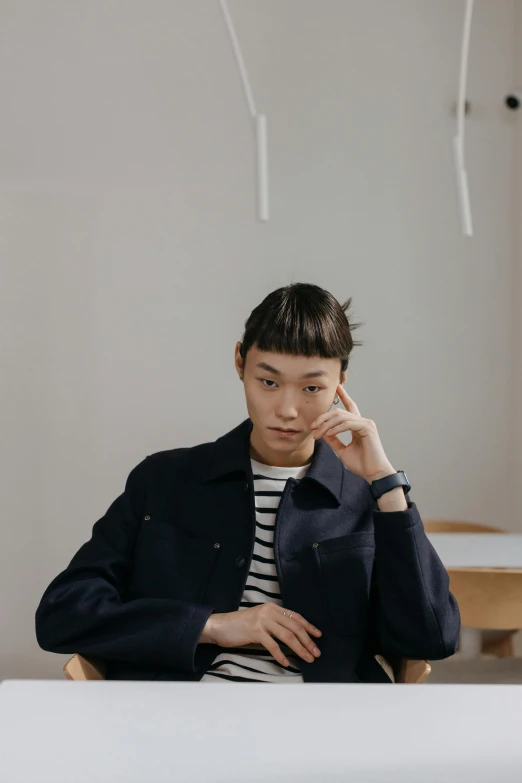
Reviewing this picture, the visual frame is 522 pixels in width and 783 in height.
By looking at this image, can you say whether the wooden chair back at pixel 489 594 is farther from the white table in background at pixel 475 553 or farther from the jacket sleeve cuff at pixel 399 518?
the jacket sleeve cuff at pixel 399 518

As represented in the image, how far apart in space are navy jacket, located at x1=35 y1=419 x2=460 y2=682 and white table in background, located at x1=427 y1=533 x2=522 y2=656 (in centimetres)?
68

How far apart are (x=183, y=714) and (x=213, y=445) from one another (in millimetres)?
654

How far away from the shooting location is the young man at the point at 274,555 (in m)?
1.46

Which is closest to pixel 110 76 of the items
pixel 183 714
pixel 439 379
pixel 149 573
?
pixel 439 379

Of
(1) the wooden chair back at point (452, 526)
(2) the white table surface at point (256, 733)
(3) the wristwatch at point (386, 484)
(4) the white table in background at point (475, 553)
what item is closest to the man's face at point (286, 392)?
(3) the wristwatch at point (386, 484)

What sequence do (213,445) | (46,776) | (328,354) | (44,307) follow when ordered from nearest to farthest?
(46,776) < (328,354) < (213,445) < (44,307)

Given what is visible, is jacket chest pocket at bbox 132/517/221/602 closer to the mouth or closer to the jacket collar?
the jacket collar

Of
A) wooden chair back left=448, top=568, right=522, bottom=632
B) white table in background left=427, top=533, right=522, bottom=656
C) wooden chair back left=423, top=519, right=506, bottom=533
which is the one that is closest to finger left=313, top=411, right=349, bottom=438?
wooden chair back left=448, top=568, right=522, bottom=632

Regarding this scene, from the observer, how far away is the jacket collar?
1.62 metres

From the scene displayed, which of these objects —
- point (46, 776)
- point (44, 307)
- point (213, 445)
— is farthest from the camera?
point (44, 307)

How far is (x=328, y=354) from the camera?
5.10 ft

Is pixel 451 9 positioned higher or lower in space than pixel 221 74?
higher

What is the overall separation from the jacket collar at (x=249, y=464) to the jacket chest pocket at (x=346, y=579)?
0.34ft

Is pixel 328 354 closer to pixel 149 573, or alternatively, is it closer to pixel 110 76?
pixel 149 573
